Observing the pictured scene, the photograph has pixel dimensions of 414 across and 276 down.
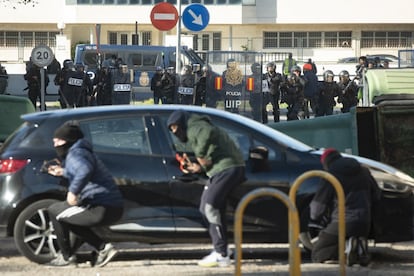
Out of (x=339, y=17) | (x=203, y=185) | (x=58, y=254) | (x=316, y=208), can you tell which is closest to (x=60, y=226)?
(x=58, y=254)

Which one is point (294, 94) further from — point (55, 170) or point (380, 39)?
point (380, 39)

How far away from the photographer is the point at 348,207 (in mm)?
9086

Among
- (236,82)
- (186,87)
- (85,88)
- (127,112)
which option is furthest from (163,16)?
(127,112)

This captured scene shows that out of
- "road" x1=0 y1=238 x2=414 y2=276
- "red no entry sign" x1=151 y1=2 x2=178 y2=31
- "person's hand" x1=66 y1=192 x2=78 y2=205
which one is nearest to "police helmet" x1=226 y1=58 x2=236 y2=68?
"red no entry sign" x1=151 y1=2 x2=178 y2=31

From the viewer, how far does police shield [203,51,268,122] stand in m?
22.7

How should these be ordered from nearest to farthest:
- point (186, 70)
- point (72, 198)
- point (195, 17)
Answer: point (72, 198)
point (195, 17)
point (186, 70)

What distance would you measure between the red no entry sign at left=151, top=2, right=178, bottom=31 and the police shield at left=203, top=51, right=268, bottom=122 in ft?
3.86

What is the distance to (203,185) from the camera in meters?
A: 9.16

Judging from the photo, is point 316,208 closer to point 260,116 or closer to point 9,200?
point 9,200

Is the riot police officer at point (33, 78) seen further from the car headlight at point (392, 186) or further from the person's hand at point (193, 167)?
the car headlight at point (392, 186)

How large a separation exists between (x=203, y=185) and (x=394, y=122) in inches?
158

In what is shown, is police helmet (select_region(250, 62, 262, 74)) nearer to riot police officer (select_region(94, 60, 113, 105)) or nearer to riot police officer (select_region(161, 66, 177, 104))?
riot police officer (select_region(161, 66, 177, 104))

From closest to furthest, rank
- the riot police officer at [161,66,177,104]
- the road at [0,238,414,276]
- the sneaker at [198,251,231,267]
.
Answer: the road at [0,238,414,276] → the sneaker at [198,251,231,267] → the riot police officer at [161,66,177,104]

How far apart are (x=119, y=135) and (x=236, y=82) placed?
1343 cm
